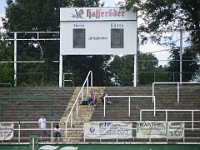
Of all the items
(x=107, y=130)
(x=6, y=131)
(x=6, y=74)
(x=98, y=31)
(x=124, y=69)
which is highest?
(x=98, y=31)

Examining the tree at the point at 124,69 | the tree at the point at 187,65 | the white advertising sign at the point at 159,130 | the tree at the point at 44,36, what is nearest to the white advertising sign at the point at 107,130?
the white advertising sign at the point at 159,130

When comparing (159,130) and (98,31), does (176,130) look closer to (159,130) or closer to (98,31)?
(159,130)

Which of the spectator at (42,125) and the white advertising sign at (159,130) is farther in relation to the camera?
the spectator at (42,125)

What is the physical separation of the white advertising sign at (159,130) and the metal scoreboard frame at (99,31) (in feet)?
25.7

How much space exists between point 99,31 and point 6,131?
9541 millimetres

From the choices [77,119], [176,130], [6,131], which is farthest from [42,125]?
[176,130]

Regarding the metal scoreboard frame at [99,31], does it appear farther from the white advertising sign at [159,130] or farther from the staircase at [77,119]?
the white advertising sign at [159,130]

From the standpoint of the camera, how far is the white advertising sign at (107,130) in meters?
28.6

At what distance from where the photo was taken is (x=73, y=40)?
35688mm

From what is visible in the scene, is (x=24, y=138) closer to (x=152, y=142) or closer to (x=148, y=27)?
(x=152, y=142)

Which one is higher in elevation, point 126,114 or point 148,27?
point 148,27

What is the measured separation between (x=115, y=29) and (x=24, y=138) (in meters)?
9.62

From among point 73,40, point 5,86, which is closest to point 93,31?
point 73,40

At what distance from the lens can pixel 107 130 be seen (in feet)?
94.1
